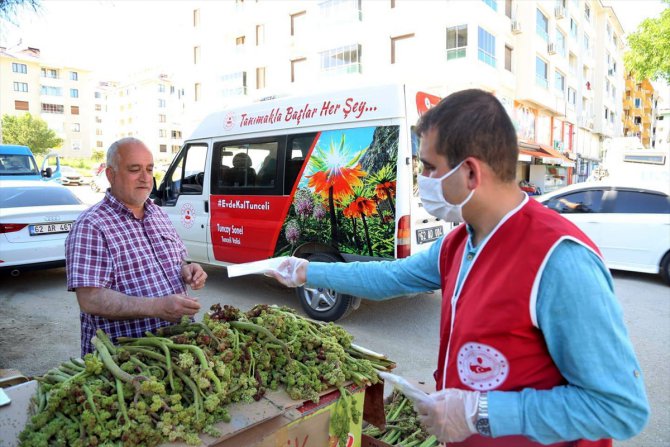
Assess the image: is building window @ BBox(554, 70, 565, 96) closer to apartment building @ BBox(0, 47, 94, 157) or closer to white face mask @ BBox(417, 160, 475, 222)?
white face mask @ BBox(417, 160, 475, 222)

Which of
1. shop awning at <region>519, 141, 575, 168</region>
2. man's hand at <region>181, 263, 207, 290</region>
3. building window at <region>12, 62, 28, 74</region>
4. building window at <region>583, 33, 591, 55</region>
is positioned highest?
building window at <region>12, 62, 28, 74</region>

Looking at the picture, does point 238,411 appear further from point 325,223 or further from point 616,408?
point 325,223

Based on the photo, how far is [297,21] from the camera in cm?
3086

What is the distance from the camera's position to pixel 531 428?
123cm

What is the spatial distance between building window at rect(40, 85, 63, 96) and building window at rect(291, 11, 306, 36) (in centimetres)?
6209

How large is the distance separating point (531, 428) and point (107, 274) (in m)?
2.09

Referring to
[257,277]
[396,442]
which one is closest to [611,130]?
[257,277]

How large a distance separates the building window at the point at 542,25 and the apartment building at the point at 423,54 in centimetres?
7

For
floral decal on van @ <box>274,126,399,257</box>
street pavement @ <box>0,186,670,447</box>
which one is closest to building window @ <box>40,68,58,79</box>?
street pavement @ <box>0,186,670,447</box>

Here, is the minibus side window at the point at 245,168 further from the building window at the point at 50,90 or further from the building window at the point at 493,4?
the building window at the point at 50,90

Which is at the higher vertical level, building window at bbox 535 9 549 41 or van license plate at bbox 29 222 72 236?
building window at bbox 535 9 549 41

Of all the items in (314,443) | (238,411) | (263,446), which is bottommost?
(314,443)

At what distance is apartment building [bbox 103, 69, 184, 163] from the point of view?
78438 mm

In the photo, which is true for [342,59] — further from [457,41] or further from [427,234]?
[427,234]
